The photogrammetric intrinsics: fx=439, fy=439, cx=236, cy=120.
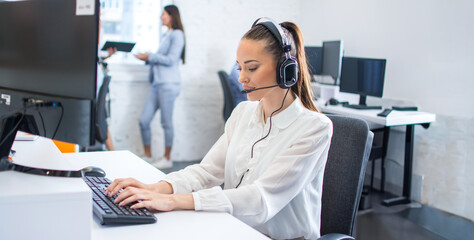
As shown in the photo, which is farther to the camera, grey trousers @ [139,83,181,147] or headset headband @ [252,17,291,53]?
grey trousers @ [139,83,181,147]

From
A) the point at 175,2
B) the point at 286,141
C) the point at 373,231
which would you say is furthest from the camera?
the point at 175,2

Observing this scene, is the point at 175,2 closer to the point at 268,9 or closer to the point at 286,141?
the point at 268,9

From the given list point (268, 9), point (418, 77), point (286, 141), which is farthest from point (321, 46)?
point (286, 141)

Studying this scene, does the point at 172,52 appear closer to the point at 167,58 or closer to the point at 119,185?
the point at 167,58

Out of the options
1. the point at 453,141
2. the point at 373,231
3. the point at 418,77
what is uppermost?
the point at 418,77

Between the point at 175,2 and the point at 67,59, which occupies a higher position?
the point at 175,2

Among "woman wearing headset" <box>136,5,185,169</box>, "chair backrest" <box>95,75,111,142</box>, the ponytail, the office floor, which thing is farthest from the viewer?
"woman wearing headset" <box>136,5,185,169</box>

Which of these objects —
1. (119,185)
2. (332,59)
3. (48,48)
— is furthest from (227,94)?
(48,48)

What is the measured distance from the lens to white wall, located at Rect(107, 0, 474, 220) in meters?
3.10

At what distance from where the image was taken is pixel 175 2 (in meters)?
4.27

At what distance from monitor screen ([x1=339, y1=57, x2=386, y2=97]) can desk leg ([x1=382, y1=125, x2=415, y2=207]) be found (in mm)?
380

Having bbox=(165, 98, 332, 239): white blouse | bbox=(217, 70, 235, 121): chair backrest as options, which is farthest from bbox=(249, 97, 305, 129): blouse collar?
bbox=(217, 70, 235, 121): chair backrest

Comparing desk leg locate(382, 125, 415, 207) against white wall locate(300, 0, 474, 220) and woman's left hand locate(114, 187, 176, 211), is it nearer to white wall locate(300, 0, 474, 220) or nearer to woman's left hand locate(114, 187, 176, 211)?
white wall locate(300, 0, 474, 220)

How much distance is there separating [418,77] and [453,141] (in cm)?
56
